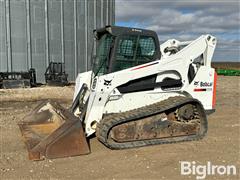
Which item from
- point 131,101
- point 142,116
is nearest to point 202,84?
point 131,101

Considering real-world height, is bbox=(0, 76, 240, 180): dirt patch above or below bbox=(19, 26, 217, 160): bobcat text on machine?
below

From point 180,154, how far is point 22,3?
59.4ft

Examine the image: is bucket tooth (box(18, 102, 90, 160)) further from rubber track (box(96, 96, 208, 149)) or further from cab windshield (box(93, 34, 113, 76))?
cab windshield (box(93, 34, 113, 76))

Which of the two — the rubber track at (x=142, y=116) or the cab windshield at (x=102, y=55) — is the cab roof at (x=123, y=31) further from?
the rubber track at (x=142, y=116)

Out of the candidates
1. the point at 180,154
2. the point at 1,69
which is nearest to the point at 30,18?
the point at 1,69

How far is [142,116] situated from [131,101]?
0.62 m

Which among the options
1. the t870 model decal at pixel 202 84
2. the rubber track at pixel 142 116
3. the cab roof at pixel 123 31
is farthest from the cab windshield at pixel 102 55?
the t870 model decal at pixel 202 84

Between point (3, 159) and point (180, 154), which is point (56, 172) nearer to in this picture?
point (3, 159)

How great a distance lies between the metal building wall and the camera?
20219 mm

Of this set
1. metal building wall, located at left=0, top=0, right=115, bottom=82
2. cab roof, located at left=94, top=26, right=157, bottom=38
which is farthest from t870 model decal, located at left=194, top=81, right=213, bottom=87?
metal building wall, located at left=0, top=0, right=115, bottom=82

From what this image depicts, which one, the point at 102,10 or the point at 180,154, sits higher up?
the point at 102,10

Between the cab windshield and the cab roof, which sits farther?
the cab windshield

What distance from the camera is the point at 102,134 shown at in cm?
610

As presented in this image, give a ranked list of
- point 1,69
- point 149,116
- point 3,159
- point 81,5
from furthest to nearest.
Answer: point 81,5, point 1,69, point 149,116, point 3,159
